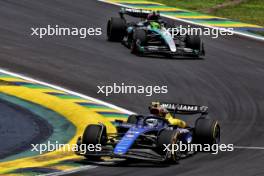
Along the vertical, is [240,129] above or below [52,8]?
below

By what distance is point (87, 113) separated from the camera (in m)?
24.5

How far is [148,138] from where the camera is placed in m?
20.1

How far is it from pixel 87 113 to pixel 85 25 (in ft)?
40.8

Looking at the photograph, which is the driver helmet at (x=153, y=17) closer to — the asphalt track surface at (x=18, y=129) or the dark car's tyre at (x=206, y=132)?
the asphalt track surface at (x=18, y=129)

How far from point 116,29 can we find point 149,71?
4263 mm

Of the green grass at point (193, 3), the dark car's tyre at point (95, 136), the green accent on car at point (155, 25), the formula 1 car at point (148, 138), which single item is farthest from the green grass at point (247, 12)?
the dark car's tyre at point (95, 136)

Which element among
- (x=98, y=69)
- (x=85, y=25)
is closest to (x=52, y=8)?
(x=85, y=25)

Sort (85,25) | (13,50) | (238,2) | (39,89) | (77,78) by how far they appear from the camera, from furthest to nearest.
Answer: (238,2) < (85,25) < (13,50) < (77,78) < (39,89)

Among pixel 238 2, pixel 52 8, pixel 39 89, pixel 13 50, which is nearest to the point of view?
pixel 39 89

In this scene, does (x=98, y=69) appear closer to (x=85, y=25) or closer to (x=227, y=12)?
(x=85, y=25)

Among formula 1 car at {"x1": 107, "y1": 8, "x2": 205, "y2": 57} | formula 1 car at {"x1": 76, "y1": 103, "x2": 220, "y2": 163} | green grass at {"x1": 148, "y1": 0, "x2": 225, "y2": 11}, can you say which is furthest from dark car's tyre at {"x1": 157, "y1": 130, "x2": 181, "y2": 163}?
green grass at {"x1": 148, "y1": 0, "x2": 225, "y2": 11}

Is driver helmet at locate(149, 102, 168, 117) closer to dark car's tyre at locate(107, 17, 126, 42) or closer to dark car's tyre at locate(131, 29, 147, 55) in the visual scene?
dark car's tyre at locate(131, 29, 147, 55)

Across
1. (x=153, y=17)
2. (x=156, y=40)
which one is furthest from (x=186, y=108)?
(x=153, y=17)

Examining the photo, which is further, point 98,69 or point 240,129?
point 98,69
